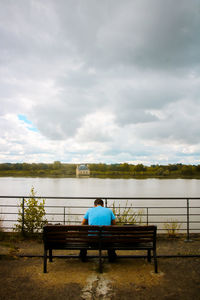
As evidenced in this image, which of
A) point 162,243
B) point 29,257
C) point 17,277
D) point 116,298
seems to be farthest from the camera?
point 162,243

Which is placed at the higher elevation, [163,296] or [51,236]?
[51,236]

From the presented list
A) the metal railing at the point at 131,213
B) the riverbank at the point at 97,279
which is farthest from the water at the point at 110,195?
the riverbank at the point at 97,279

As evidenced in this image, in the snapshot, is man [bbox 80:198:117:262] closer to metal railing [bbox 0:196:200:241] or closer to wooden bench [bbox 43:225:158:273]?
wooden bench [bbox 43:225:158:273]

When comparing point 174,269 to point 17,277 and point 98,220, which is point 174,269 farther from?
point 17,277

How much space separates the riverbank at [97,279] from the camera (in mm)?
3273

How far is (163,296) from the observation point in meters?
3.23

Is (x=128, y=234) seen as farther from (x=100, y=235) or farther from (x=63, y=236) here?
(x=63, y=236)

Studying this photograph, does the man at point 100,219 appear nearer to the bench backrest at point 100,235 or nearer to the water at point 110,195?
the bench backrest at point 100,235

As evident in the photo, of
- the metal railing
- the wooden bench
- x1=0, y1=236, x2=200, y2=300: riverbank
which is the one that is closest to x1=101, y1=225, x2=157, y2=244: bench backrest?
the wooden bench

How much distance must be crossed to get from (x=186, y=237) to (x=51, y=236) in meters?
4.12

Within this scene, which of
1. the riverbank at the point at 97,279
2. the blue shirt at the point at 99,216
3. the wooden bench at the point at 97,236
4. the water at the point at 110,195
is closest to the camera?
the riverbank at the point at 97,279

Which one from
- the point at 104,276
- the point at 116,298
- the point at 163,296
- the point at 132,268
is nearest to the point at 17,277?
the point at 104,276

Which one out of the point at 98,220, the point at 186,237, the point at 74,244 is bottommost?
the point at 186,237

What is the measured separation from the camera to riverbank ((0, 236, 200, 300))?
3273 mm
